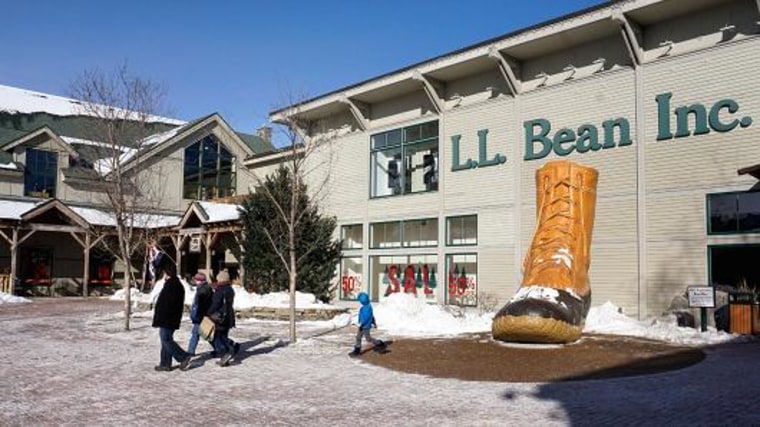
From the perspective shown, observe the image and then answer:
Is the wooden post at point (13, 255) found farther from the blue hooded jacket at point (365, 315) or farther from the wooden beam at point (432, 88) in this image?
the blue hooded jacket at point (365, 315)

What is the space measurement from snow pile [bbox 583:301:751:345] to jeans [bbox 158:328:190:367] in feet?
32.1

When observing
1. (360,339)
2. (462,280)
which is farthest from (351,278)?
(360,339)

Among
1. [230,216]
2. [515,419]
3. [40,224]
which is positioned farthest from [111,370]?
[40,224]

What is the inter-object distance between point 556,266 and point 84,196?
2983 cm

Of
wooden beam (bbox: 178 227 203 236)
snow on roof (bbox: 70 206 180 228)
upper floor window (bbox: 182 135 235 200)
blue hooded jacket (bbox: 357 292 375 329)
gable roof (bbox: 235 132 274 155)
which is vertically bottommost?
blue hooded jacket (bbox: 357 292 375 329)

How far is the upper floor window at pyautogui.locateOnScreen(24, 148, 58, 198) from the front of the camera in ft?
120

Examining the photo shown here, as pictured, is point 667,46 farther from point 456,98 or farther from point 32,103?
point 32,103

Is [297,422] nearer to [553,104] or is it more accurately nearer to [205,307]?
[205,307]

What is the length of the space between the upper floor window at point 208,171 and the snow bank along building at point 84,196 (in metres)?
0.06

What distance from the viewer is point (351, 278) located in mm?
28078

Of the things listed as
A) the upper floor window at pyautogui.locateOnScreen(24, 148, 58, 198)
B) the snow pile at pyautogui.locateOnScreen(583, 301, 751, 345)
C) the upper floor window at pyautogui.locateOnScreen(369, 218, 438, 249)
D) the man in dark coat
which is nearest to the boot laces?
the snow pile at pyautogui.locateOnScreen(583, 301, 751, 345)

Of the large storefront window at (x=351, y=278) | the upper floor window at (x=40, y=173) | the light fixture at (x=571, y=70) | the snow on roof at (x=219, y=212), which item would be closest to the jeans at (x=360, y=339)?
the light fixture at (x=571, y=70)

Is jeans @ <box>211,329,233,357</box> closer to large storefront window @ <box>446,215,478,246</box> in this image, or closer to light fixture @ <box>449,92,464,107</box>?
large storefront window @ <box>446,215,478,246</box>

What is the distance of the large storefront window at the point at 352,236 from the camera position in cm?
2809
